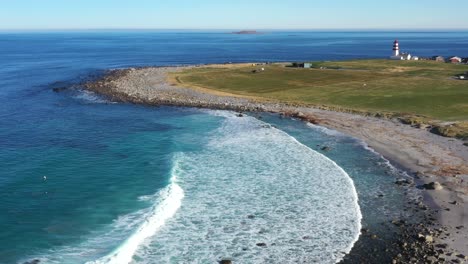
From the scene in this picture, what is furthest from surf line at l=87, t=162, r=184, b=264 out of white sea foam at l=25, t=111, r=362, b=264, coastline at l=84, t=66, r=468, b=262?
coastline at l=84, t=66, r=468, b=262

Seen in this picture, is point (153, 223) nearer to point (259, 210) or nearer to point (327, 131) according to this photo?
point (259, 210)

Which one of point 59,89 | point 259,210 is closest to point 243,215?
point 259,210

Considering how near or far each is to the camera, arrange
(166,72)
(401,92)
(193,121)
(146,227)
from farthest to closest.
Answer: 1. (166,72)
2. (401,92)
3. (193,121)
4. (146,227)

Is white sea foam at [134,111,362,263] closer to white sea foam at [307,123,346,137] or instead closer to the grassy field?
white sea foam at [307,123,346,137]

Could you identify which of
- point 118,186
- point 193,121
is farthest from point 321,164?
point 193,121

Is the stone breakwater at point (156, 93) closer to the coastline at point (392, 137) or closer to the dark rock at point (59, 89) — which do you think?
the coastline at point (392, 137)

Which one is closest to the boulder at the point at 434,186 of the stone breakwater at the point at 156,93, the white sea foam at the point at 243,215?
the white sea foam at the point at 243,215

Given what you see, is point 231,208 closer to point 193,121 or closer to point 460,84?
point 193,121
